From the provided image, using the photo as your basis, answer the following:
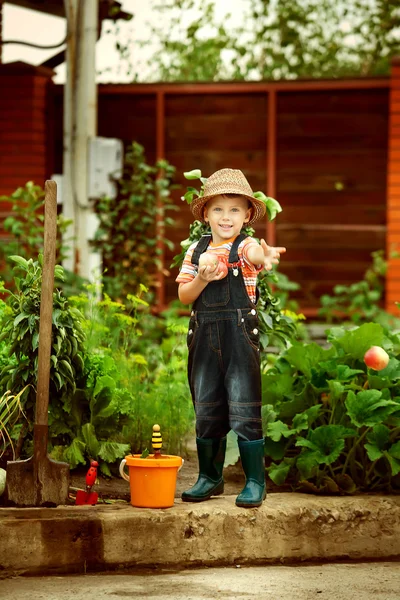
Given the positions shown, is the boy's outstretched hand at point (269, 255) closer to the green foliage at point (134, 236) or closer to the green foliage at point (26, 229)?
the green foliage at point (26, 229)

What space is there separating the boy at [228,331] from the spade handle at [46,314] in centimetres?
55

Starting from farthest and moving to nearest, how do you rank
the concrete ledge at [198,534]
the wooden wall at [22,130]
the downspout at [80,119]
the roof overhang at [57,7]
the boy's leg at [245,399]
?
the wooden wall at [22,130] → the roof overhang at [57,7] → the downspout at [80,119] → the boy's leg at [245,399] → the concrete ledge at [198,534]

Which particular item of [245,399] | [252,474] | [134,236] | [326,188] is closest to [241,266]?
[245,399]

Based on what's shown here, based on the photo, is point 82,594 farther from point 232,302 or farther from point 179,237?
point 179,237

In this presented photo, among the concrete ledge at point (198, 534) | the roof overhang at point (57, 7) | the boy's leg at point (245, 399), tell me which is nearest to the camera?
the concrete ledge at point (198, 534)

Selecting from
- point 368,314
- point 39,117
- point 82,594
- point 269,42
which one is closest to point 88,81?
point 39,117

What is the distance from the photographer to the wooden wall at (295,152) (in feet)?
37.4

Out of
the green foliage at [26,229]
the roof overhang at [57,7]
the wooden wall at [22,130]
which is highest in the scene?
the roof overhang at [57,7]

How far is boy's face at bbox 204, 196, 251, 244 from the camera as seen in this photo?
4508mm

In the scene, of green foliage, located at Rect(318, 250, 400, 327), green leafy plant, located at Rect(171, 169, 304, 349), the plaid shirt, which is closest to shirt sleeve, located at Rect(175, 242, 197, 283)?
the plaid shirt

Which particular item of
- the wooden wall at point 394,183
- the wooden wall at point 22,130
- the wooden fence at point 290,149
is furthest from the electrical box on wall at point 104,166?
the wooden wall at point 394,183

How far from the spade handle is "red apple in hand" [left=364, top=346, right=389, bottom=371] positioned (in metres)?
1.44

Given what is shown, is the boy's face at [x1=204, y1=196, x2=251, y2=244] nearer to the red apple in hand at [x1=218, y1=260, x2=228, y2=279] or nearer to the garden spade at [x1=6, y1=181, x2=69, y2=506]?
the red apple in hand at [x1=218, y1=260, x2=228, y2=279]

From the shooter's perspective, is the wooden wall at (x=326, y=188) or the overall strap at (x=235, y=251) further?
the wooden wall at (x=326, y=188)
